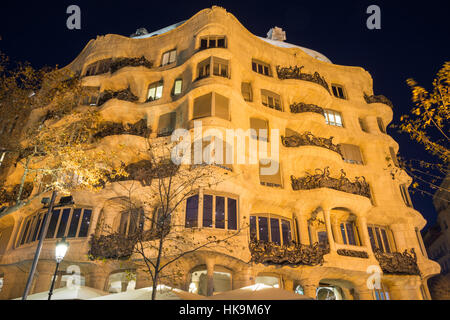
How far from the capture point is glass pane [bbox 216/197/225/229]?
17.0 m

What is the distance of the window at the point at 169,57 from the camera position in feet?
84.2

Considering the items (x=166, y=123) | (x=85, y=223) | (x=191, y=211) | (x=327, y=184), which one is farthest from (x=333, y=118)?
(x=85, y=223)

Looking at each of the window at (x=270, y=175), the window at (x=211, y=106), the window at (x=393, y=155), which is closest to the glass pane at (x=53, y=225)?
Result: the window at (x=211, y=106)

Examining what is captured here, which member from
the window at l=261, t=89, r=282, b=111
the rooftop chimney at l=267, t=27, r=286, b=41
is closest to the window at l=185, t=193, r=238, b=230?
the window at l=261, t=89, r=282, b=111

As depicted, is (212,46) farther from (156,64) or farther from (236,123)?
(236,123)

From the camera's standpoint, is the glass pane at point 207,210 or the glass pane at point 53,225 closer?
the glass pane at point 207,210

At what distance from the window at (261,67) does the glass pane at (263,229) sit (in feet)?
41.7

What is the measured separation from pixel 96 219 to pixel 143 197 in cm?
379

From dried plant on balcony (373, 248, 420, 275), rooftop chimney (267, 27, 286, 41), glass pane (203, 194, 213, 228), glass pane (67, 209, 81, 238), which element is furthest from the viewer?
rooftop chimney (267, 27, 286, 41)

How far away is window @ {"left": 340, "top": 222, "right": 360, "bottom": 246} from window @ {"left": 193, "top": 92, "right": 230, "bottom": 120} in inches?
461

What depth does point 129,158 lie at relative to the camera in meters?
21.8

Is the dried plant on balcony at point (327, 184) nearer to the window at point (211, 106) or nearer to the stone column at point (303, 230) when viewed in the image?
the stone column at point (303, 230)

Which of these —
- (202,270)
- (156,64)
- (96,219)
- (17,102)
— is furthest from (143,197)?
(156,64)

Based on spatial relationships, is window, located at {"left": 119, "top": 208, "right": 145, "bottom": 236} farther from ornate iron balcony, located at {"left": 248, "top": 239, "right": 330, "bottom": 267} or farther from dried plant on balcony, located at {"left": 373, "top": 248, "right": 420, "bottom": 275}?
dried plant on balcony, located at {"left": 373, "top": 248, "right": 420, "bottom": 275}
